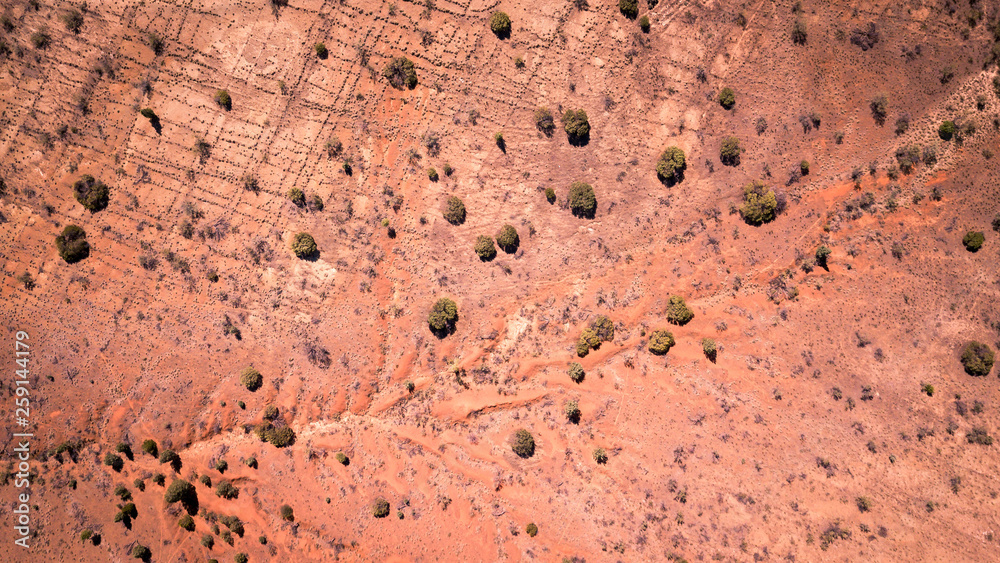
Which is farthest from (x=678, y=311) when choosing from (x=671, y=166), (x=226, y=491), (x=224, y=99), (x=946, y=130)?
(x=224, y=99)

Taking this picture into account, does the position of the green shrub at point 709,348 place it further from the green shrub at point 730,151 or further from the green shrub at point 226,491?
the green shrub at point 226,491

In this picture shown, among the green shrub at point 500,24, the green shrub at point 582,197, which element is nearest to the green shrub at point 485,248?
the green shrub at point 582,197

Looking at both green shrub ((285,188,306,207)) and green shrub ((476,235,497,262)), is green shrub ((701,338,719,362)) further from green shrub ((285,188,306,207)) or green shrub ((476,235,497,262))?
green shrub ((285,188,306,207))

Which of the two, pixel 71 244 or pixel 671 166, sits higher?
pixel 671 166

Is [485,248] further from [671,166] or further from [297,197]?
[671,166]

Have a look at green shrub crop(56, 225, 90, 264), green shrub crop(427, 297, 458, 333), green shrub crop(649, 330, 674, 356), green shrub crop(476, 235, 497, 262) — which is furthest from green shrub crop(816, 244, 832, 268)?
green shrub crop(56, 225, 90, 264)

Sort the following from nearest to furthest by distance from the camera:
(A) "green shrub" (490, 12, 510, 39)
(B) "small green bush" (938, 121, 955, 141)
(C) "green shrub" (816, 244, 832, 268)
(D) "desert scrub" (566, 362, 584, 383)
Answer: (B) "small green bush" (938, 121, 955, 141) < (C) "green shrub" (816, 244, 832, 268) < (D) "desert scrub" (566, 362, 584, 383) < (A) "green shrub" (490, 12, 510, 39)
